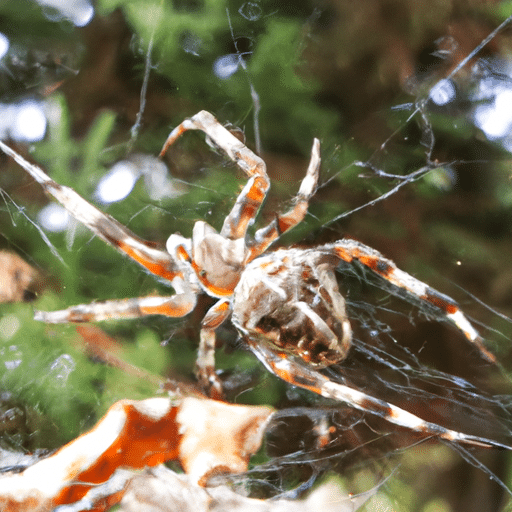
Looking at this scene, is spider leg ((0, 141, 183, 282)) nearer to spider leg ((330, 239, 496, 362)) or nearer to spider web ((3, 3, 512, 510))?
spider web ((3, 3, 512, 510))

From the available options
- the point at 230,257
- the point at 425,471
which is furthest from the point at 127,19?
the point at 425,471

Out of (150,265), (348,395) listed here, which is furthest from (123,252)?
(348,395)

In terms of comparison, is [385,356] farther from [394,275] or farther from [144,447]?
[144,447]

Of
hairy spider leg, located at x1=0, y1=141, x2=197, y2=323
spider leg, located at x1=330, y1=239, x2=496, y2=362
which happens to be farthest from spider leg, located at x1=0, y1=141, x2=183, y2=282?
spider leg, located at x1=330, y1=239, x2=496, y2=362

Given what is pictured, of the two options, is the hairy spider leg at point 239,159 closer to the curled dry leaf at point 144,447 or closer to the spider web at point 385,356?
the spider web at point 385,356

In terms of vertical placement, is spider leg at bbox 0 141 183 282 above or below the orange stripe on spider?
above

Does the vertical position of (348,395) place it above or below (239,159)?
Result: below
